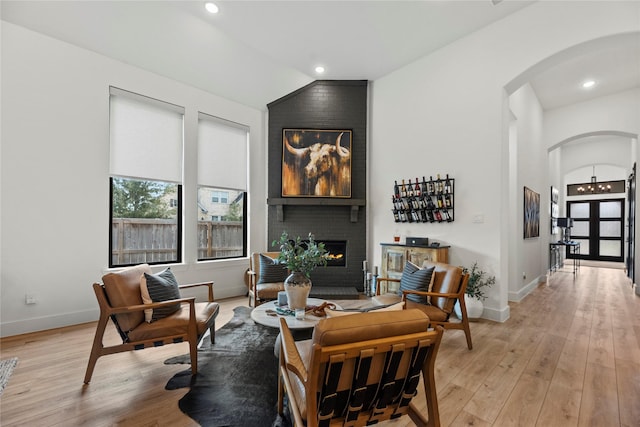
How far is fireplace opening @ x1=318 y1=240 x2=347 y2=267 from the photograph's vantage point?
18.6ft

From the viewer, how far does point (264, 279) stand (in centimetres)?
438

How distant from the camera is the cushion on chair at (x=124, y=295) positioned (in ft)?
7.79

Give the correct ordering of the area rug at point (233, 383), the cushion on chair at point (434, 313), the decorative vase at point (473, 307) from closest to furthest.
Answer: the area rug at point (233, 383) → the cushion on chair at point (434, 313) → the decorative vase at point (473, 307)

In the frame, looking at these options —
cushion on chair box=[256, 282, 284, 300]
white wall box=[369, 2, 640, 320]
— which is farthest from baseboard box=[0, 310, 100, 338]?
white wall box=[369, 2, 640, 320]

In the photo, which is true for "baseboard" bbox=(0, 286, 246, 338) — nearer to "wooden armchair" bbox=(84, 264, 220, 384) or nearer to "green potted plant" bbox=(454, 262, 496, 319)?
"wooden armchair" bbox=(84, 264, 220, 384)

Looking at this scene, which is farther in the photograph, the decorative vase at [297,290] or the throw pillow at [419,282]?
the throw pillow at [419,282]

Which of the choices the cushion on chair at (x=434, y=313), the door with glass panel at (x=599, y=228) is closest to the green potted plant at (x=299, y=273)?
the cushion on chair at (x=434, y=313)

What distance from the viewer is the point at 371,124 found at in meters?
5.72

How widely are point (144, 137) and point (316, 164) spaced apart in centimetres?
284

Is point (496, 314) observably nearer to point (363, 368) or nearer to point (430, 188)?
point (430, 188)

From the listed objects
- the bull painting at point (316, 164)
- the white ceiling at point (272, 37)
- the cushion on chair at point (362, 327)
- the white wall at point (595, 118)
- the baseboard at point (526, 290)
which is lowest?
the baseboard at point (526, 290)

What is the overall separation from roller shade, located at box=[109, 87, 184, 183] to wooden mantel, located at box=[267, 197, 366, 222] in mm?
1722

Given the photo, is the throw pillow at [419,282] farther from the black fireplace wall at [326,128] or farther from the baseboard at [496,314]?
the black fireplace wall at [326,128]

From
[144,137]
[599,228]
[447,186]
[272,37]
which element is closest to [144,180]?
[144,137]
